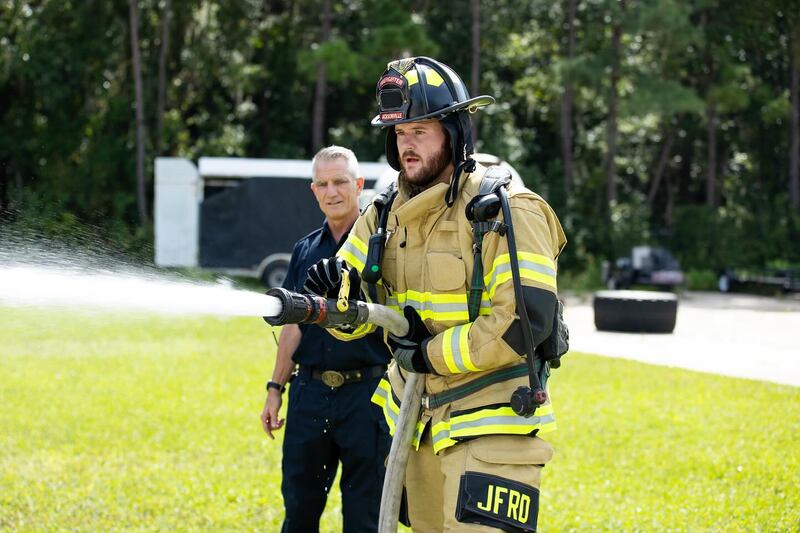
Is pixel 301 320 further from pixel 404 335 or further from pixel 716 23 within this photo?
pixel 716 23

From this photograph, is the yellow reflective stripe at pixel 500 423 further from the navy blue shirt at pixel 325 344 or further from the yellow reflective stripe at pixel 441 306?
the navy blue shirt at pixel 325 344

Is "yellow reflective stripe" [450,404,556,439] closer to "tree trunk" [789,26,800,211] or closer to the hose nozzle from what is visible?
the hose nozzle

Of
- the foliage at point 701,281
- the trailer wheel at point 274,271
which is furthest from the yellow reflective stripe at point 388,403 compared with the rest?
the foliage at point 701,281

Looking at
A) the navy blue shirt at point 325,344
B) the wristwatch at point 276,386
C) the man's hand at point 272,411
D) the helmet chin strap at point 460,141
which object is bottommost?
the man's hand at point 272,411

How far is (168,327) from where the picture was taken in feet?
56.6

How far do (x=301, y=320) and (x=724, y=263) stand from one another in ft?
92.1

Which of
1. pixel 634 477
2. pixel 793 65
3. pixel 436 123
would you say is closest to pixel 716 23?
pixel 793 65

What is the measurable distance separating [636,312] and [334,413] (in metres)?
11.5

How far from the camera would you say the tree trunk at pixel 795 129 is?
32156mm

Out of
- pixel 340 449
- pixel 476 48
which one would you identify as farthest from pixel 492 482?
pixel 476 48

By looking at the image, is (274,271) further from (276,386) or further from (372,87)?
(276,386)

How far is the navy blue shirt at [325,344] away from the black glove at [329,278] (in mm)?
1024

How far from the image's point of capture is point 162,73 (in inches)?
1234

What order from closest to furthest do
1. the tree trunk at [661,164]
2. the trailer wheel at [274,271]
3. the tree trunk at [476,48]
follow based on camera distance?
1. the trailer wheel at [274,271]
2. the tree trunk at [476,48]
3. the tree trunk at [661,164]
